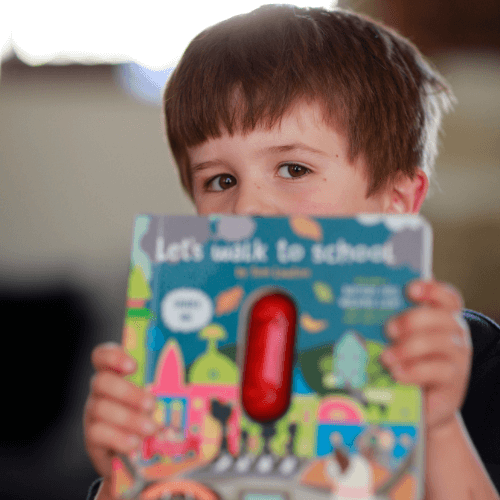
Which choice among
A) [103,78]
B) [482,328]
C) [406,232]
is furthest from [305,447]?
[103,78]

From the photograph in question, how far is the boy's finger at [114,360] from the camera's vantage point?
0.41m

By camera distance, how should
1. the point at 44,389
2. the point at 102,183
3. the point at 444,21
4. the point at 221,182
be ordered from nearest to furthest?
the point at 221,182
the point at 44,389
the point at 444,21
the point at 102,183

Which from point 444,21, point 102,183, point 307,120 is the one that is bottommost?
point 307,120

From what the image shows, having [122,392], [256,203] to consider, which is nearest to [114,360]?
[122,392]

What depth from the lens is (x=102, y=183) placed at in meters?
2.90

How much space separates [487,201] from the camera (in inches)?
111

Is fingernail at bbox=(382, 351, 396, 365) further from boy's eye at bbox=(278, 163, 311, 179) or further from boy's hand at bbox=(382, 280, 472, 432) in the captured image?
boy's eye at bbox=(278, 163, 311, 179)

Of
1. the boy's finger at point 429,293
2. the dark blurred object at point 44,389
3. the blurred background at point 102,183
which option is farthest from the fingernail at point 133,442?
the blurred background at point 102,183

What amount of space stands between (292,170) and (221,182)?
0.12 meters

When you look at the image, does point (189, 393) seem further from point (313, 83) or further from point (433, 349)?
point (313, 83)

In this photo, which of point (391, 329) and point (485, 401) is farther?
point (485, 401)

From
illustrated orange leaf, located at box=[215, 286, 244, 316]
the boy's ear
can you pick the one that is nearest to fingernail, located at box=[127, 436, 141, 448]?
illustrated orange leaf, located at box=[215, 286, 244, 316]

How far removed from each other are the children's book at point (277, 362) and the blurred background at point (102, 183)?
6.91ft

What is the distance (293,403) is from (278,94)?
0.45 meters
